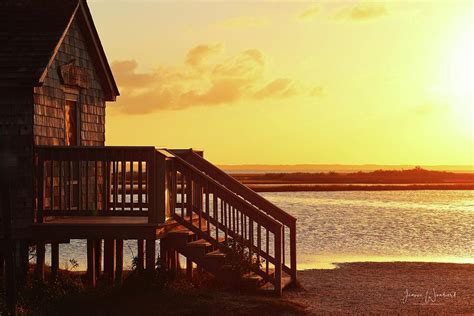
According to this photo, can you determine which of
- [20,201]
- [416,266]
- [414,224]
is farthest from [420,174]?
[20,201]

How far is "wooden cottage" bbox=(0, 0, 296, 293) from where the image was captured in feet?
60.8

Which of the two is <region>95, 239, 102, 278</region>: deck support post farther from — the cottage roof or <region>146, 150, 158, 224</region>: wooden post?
the cottage roof

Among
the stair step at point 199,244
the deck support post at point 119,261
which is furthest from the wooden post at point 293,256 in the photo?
the deck support post at point 119,261

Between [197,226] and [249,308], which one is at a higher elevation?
[197,226]

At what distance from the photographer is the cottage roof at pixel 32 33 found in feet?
64.4

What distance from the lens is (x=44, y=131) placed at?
20438 millimetres

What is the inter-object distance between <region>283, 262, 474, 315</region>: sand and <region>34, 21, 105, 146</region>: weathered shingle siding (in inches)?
258

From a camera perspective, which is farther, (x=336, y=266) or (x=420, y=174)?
(x=420, y=174)

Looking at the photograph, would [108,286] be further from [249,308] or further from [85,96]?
[85,96]

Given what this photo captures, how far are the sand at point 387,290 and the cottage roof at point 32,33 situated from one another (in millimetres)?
7359

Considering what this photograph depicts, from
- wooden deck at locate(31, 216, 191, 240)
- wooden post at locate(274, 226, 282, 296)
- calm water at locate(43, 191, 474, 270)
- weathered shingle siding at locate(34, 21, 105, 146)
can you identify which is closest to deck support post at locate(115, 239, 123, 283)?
wooden deck at locate(31, 216, 191, 240)

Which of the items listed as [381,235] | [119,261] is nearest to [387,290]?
[119,261]

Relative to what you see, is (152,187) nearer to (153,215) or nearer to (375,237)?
(153,215)

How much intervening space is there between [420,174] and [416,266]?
134m
